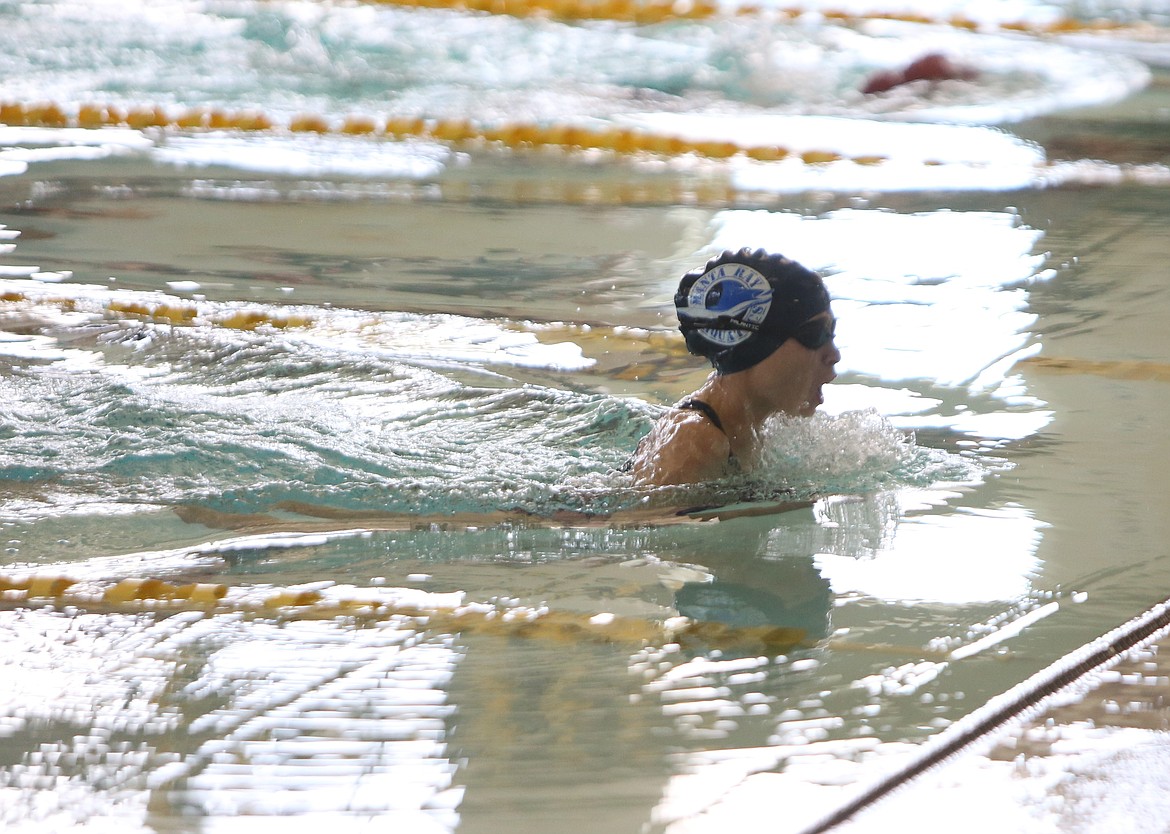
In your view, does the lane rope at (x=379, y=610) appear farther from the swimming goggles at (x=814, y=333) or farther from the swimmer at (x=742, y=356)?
the swimming goggles at (x=814, y=333)

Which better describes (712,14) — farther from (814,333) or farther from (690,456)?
(690,456)

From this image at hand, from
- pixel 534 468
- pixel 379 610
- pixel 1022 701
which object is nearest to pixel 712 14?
pixel 534 468

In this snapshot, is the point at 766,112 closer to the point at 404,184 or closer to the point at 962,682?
the point at 404,184

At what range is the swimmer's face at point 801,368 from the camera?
2.74 m

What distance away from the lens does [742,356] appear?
9.05ft

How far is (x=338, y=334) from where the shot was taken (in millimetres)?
4422

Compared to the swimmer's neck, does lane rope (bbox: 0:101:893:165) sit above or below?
above

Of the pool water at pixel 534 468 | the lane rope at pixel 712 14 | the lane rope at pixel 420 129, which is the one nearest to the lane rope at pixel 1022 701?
the pool water at pixel 534 468

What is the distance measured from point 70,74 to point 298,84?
1576 millimetres

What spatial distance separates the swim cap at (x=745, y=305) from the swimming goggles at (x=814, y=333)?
0.01 m

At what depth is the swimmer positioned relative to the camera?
273 centimetres

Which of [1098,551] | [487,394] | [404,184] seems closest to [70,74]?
[404,184]

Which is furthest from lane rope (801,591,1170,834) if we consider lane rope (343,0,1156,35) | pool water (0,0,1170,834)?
lane rope (343,0,1156,35)

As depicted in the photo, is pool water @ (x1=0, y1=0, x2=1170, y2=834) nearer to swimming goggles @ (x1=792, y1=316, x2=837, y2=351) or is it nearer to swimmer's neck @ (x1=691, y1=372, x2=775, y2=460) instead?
swimmer's neck @ (x1=691, y1=372, x2=775, y2=460)
